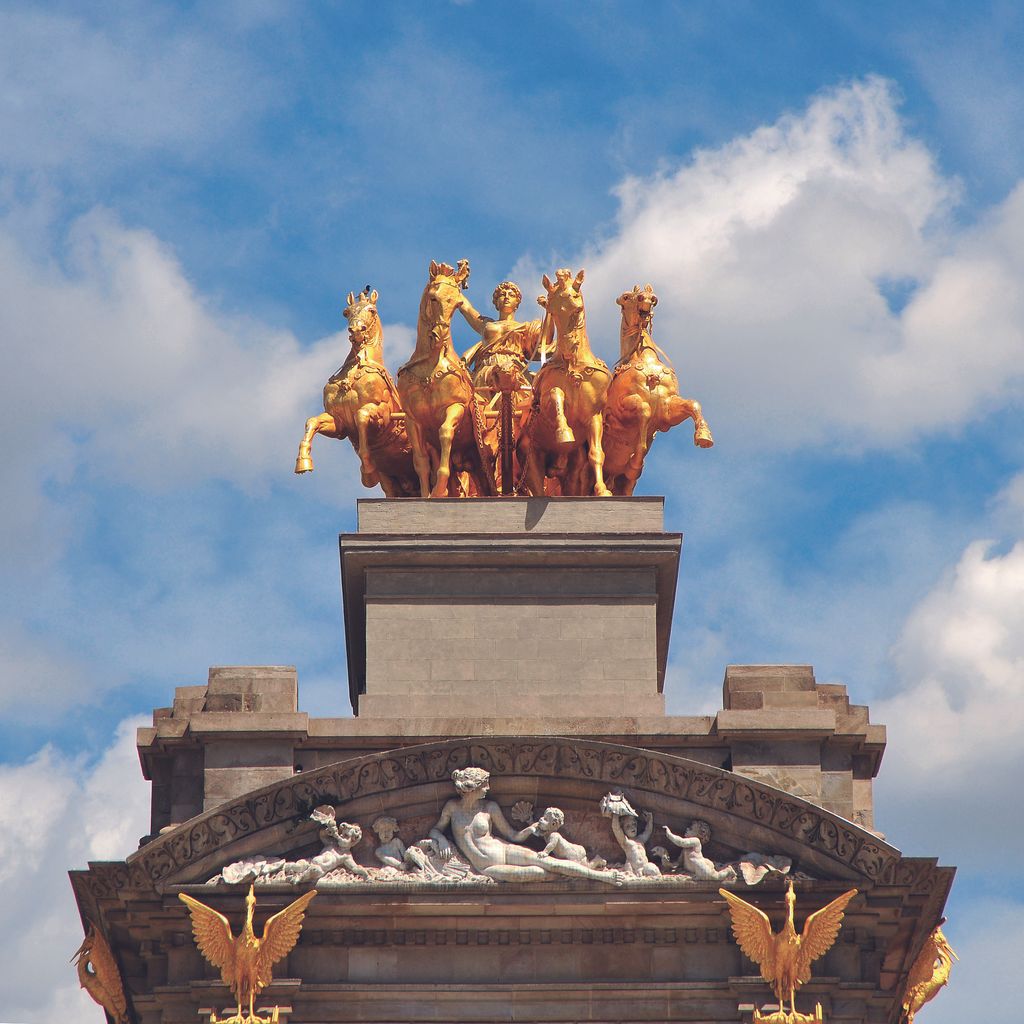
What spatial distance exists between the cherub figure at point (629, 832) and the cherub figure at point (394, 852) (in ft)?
10.3

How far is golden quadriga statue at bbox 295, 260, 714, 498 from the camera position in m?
60.9

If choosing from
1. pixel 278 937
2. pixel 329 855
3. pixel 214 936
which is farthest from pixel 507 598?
pixel 214 936

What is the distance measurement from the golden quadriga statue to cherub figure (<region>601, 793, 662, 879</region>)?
857 cm

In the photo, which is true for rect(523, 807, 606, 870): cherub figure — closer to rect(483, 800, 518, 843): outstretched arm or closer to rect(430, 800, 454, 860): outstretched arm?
rect(483, 800, 518, 843): outstretched arm

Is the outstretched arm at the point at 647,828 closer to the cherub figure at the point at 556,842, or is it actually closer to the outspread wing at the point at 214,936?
the cherub figure at the point at 556,842

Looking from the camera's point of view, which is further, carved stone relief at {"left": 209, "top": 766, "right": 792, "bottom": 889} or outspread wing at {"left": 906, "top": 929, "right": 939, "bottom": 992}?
outspread wing at {"left": 906, "top": 929, "right": 939, "bottom": 992}

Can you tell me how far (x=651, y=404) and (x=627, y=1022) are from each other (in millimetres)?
13165

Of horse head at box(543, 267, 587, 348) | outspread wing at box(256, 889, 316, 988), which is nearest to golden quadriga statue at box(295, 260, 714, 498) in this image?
horse head at box(543, 267, 587, 348)

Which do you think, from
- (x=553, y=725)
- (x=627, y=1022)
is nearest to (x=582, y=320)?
(x=553, y=725)

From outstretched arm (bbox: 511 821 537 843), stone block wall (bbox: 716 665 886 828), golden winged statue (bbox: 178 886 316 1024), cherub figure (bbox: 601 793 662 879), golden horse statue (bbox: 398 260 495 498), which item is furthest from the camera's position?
golden horse statue (bbox: 398 260 495 498)

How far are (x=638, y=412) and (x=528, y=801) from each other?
989 centimetres

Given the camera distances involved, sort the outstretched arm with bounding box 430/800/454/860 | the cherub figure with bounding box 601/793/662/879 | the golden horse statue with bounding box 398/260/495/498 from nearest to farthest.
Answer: the cherub figure with bounding box 601/793/662/879
the outstretched arm with bounding box 430/800/454/860
the golden horse statue with bounding box 398/260/495/498

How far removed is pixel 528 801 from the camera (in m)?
54.4

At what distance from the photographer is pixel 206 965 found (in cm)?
5362
